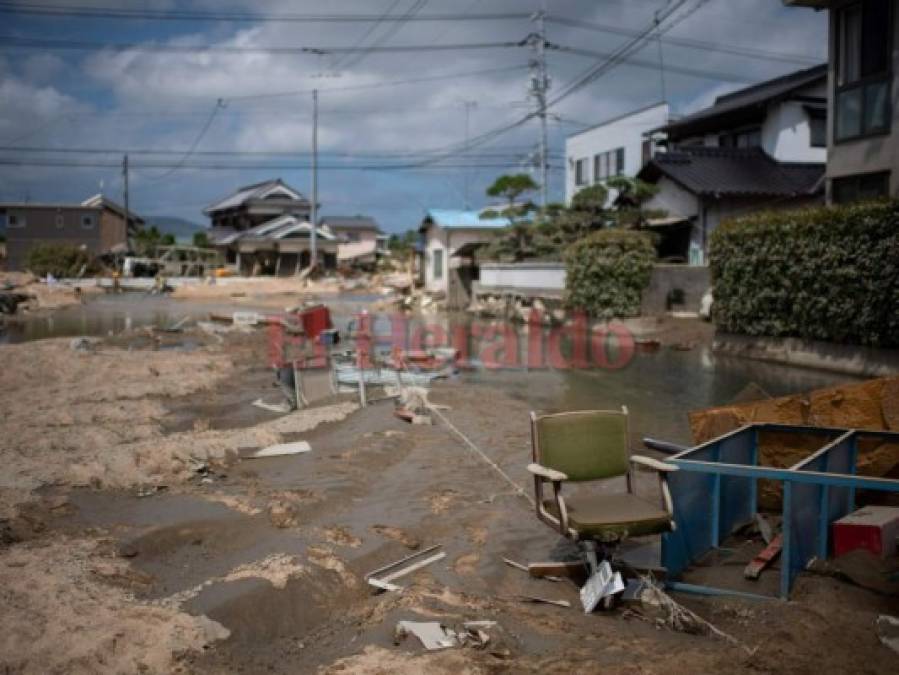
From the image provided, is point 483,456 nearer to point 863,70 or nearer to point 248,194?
point 863,70

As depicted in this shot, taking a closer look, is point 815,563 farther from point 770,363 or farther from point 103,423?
point 770,363

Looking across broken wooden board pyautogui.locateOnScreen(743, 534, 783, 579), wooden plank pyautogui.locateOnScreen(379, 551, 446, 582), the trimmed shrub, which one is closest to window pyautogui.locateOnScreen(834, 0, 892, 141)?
broken wooden board pyautogui.locateOnScreen(743, 534, 783, 579)

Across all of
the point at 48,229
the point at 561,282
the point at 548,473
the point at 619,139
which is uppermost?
the point at 619,139

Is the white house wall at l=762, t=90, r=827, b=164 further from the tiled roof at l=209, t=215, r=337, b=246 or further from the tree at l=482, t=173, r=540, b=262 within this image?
the tiled roof at l=209, t=215, r=337, b=246

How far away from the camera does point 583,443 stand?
16.6 feet

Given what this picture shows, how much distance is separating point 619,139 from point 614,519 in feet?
116

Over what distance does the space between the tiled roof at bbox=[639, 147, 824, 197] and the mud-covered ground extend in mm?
18087

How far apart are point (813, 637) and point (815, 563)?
873 mm

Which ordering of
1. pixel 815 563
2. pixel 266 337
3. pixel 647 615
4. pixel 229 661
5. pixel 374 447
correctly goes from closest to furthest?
pixel 229 661 < pixel 647 615 < pixel 815 563 < pixel 374 447 < pixel 266 337

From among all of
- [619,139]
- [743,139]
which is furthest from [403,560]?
[619,139]

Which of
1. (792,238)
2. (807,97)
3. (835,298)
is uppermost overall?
(807,97)

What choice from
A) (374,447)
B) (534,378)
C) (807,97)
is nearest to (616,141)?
(807,97)

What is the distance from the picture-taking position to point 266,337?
21500 millimetres

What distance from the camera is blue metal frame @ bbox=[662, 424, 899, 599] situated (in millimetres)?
4527
